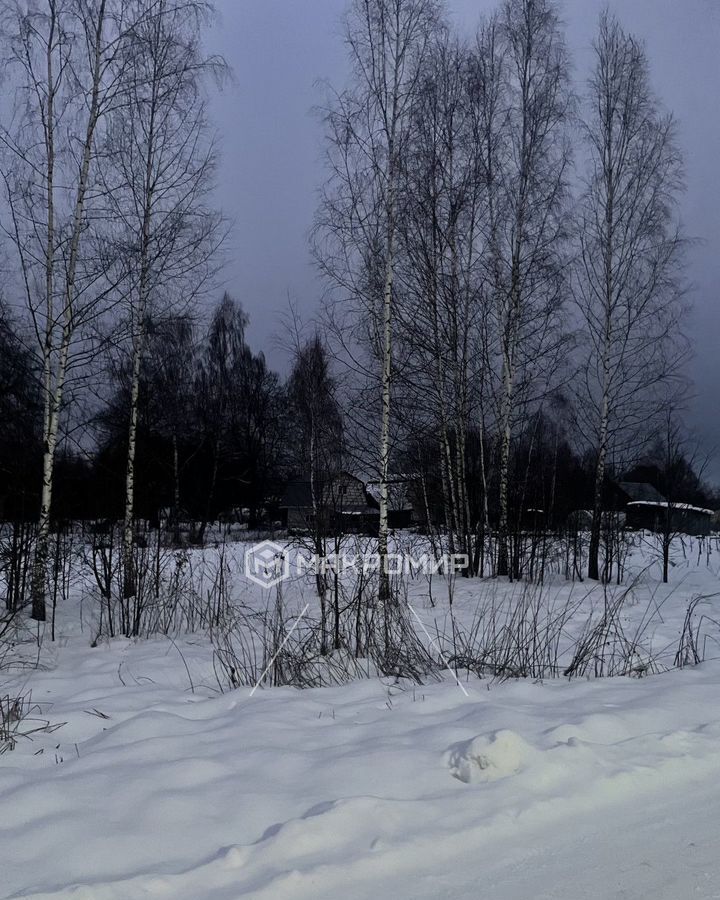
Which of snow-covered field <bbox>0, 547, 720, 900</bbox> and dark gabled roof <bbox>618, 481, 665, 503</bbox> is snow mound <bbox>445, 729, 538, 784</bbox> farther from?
dark gabled roof <bbox>618, 481, 665, 503</bbox>

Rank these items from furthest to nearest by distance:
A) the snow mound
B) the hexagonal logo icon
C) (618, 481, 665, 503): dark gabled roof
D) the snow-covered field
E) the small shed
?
(618, 481, 665, 503): dark gabled roof < the small shed < the hexagonal logo icon < the snow mound < the snow-covered field

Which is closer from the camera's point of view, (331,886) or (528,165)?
(331,886)

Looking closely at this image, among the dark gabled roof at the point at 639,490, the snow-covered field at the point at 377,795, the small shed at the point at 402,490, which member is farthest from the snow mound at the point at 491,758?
the dark gabled roof at the point at 639,490

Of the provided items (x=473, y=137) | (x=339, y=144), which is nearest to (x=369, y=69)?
(x=339, y=144)

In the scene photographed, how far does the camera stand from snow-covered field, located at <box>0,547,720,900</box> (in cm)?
190

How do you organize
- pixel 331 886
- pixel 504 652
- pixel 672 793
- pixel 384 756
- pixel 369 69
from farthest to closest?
pixel 369 69, pixel 504 652, pixel 384 756, pixel 672 793, pixel 331 886

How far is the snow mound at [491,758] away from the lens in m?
2.49

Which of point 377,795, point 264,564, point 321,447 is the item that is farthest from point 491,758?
point 264,564

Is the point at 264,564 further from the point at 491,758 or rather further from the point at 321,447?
the point at 491,758

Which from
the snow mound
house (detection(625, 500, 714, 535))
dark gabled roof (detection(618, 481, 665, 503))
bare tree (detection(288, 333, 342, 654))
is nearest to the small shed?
bare tree (detection(288, 333, 342, 654))

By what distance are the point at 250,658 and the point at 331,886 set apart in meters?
2.99

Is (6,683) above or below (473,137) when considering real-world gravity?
below

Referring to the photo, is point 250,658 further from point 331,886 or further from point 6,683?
point 331,886

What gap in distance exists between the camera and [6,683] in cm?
470
